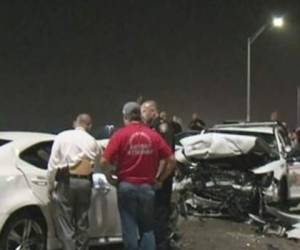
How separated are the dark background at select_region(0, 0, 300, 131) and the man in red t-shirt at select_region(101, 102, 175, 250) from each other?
796 inches

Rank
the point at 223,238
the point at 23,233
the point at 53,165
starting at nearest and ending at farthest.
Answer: the point at 23,233, the point at 53,165, the point at 223,238

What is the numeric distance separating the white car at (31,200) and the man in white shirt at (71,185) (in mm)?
135

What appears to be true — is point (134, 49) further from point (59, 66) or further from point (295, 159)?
point (295, 159)

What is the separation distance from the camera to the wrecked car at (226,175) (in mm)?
13102

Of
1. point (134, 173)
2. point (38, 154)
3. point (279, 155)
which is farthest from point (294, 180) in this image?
point (134, 173)

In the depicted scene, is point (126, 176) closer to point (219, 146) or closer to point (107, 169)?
point (107, 169)

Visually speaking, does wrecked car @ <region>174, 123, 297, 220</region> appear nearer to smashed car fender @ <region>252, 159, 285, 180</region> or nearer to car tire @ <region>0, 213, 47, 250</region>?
smashed car fender @ <region>252, 159, 285, 180</region>

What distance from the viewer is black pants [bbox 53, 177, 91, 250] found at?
27.2ft

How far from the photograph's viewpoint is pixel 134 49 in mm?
31594

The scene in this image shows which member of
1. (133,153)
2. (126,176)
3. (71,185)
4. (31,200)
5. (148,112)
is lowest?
(31,200)

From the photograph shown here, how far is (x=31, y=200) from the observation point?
8.05m

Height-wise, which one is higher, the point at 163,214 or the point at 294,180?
the point at 163,214

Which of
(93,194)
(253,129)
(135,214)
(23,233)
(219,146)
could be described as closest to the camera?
(135,214)

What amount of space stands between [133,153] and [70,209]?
3.97 ft
